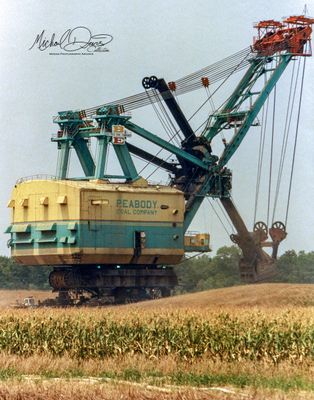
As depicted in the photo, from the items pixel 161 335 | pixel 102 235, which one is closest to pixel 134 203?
pixel 102 235

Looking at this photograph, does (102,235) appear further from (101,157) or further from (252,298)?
(252,298)

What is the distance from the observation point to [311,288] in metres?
67.4

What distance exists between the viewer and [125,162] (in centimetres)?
8500

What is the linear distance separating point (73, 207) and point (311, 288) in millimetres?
18831

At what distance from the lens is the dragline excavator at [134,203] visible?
266ft

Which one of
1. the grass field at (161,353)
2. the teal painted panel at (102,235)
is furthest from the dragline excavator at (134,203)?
the grass field at (161,353)

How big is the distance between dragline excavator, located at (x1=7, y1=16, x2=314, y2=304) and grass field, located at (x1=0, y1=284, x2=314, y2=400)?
26669 millimetres

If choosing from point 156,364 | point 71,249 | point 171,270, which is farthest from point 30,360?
point 171,270

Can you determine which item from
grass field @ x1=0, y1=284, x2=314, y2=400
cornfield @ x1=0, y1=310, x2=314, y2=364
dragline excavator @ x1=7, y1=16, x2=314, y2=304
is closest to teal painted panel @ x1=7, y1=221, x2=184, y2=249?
dragline excavator @ x1=7, y1=16, x2=314, y2=304

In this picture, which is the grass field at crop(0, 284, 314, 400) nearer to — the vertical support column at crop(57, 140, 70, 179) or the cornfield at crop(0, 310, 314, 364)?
the cornfield at crop(0, 310, 314, 364)

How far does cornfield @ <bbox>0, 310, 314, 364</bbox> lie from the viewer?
45.0 metres

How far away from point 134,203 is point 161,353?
35.6 metres

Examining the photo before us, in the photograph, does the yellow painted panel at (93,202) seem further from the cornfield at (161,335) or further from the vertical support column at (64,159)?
the cornfield at (161,335)

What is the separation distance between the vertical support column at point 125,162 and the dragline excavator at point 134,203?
0.21 feet
